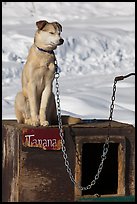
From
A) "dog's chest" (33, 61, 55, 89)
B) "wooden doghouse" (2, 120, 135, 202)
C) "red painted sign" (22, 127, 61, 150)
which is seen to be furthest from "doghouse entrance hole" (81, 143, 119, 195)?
"dog's chest" (33, 61, 55, 89)

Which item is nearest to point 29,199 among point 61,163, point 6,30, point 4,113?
point 61,163

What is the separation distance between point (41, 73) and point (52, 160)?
0.47m

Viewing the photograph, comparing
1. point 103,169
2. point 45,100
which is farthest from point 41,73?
point 103,169

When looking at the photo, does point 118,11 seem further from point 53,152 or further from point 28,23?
point 53,152

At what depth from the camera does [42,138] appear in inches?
114

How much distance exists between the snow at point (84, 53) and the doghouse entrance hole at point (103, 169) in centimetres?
127

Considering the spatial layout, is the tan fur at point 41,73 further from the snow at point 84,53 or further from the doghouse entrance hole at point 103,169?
the snow at point 84,53

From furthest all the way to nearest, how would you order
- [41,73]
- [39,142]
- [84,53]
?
[84,53] < [41,73] < [39,142]

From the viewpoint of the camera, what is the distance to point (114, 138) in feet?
9.91

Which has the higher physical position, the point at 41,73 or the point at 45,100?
the point at 41,73

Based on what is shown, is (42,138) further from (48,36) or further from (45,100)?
(48,36)

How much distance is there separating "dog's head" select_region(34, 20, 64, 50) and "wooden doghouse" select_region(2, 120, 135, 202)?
0.44 meters

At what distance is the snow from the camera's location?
5.65 m

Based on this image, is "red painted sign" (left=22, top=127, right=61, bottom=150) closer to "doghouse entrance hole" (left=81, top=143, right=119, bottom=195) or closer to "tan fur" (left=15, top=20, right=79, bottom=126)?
"tan fur" (left=15, top=20, right=79, bottom=126)
